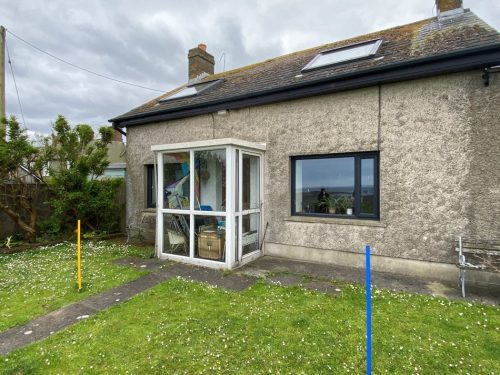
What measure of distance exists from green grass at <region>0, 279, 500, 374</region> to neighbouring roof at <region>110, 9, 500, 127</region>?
411 centimetres

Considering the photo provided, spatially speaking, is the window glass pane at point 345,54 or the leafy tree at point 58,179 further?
the leafy tree at point 58,179

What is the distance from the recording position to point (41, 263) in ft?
22.2

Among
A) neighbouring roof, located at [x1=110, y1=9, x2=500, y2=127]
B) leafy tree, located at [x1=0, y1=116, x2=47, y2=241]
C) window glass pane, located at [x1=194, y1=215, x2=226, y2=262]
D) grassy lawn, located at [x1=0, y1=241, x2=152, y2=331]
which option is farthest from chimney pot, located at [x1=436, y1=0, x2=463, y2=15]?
leafy tree, located at [x1=0, y1=116, x2=47, y2=241]

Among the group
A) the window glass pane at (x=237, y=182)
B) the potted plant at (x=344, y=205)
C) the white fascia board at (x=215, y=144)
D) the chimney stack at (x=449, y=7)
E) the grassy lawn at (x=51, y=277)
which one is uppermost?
the chimney stack at (x=449, y=7)

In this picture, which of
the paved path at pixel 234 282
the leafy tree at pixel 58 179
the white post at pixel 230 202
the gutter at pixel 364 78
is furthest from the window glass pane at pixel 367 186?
the leafy tree at pixel 58 179

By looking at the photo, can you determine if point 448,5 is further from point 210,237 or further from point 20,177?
point 20,177

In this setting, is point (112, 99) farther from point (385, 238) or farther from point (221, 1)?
point (385, 238)

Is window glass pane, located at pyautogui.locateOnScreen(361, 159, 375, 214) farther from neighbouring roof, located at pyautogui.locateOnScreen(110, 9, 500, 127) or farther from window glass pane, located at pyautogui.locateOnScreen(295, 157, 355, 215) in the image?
neighbouring roof, located at pyautogui.locateOnScreen(110, 9, 500, 127)

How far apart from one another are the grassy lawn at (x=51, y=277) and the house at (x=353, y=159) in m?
1.46

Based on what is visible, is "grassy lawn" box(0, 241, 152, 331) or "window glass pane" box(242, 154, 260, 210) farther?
"window glass pane" box(242, 154, 260, 210)

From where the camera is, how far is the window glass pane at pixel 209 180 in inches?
252

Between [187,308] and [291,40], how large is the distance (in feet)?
45.1

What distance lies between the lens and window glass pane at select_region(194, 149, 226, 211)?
21.0ft

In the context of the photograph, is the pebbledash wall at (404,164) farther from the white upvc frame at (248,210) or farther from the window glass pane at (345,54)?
the window glass pane at (345,54)
